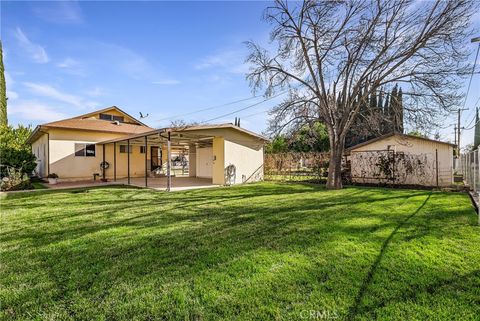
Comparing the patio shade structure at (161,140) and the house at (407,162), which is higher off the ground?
the patio shade structure at (161,140)

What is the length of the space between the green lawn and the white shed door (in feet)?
38.3

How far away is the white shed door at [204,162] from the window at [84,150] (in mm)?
6799

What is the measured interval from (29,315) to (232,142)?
39.2ft

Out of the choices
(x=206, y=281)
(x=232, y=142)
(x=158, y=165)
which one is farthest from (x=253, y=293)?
(x=158, y=165)

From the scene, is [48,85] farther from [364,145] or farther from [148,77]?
[364,145]

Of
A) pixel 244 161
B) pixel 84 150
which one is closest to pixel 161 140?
pixel 84 150

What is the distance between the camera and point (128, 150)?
1392cm

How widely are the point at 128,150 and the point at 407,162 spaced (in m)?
14.5

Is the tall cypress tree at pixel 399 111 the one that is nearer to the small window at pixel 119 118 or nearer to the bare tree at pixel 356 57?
the bare tree at pixel 356 57

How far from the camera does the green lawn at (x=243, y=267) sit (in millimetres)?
2279

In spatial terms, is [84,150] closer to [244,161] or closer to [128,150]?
[128,150]

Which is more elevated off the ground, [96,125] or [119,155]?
[96,125]

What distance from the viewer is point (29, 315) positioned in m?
2.23
